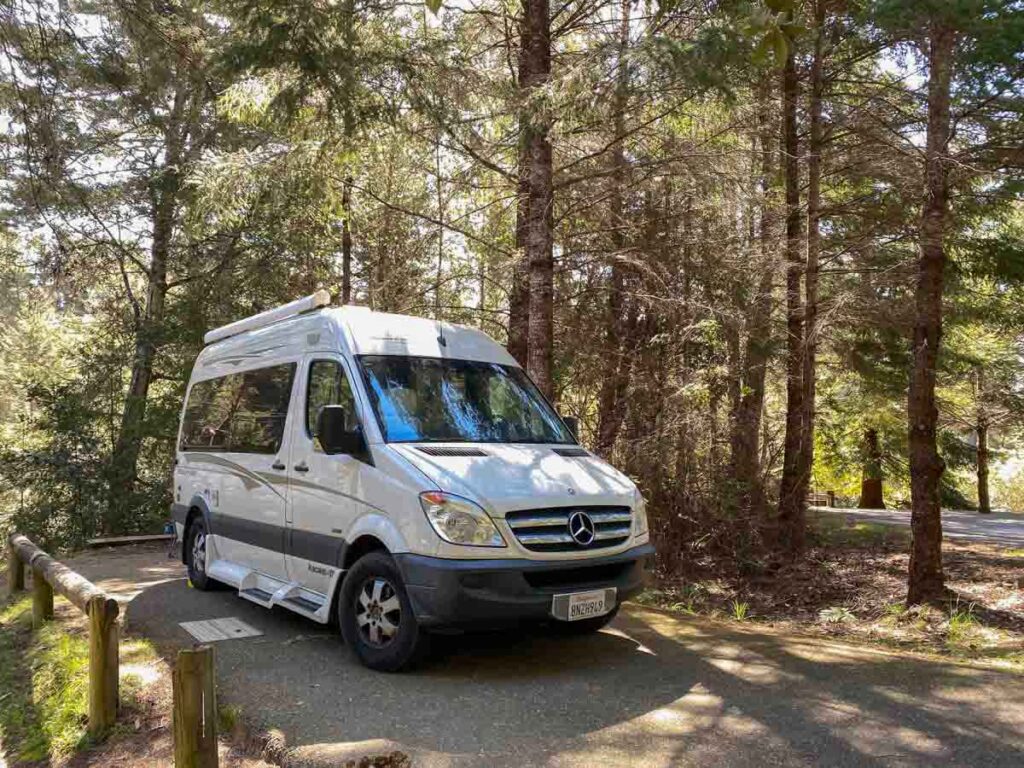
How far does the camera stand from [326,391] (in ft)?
21.7

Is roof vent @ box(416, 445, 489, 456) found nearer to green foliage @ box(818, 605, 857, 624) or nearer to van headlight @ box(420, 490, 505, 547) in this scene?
van headlight @ box(420, 490, 505, 547)

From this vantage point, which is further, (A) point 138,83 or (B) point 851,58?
(B) point 851,58

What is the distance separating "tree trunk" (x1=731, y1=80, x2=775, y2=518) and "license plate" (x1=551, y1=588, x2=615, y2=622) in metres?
6.26

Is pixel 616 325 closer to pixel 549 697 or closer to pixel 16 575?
pixel 549 697

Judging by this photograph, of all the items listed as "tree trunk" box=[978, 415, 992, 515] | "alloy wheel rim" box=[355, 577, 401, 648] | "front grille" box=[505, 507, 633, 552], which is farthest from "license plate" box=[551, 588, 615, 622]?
"tree trunk" box=[978, 415, 992, 515]

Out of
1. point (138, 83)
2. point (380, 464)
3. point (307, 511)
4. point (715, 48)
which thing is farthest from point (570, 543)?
point (138, 83)

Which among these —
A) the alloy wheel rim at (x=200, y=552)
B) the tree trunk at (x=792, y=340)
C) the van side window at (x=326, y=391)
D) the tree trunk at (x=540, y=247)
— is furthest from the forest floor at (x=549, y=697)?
the tree trunk at (x=792, y=340)

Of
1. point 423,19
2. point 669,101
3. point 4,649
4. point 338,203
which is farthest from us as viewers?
point 338,203

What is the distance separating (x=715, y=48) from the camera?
26.2 feet

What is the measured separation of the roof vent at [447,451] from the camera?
5.73m

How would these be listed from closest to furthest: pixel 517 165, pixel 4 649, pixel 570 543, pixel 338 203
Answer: pixel 570 543 → pixel 4 649 → pixel 517 165 → pixel 338 203

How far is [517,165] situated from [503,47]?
2084mm

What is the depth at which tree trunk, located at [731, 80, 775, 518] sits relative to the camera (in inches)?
472

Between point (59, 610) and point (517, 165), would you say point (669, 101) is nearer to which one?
point (517, 165)
